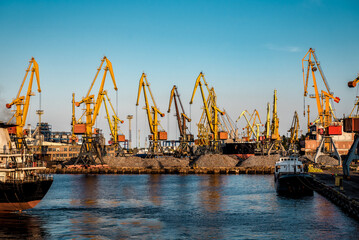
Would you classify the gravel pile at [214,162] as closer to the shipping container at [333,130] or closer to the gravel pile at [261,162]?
the gravel pile at [261,162]

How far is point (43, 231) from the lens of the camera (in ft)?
142

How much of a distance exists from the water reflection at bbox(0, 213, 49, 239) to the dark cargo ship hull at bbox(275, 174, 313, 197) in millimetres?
37999

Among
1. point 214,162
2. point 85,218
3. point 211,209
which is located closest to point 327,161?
point 214,162

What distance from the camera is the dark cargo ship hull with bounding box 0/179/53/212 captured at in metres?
49.6

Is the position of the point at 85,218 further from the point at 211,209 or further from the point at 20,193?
the point at 211,209

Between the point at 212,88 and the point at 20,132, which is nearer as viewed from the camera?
the point at 20,132

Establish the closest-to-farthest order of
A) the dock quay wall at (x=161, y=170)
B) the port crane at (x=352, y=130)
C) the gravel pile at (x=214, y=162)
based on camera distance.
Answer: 1. the port crane at (x=352, y=130)
2. the dock quay wall at (x=161, y=170)
3. the gravel pile at (x=214, y=162)

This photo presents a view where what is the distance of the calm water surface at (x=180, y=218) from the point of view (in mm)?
42312

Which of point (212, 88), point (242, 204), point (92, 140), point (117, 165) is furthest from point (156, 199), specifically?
point (212, 88)

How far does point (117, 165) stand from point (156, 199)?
8479cm

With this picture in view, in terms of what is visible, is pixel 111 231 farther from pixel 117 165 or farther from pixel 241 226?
pixel 117 165

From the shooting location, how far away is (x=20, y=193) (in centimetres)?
5041

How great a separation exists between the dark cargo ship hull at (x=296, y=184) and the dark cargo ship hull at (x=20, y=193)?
36.0 m

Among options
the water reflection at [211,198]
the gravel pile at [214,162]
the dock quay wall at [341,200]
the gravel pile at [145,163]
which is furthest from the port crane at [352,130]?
the gravel pile at [145,163]
